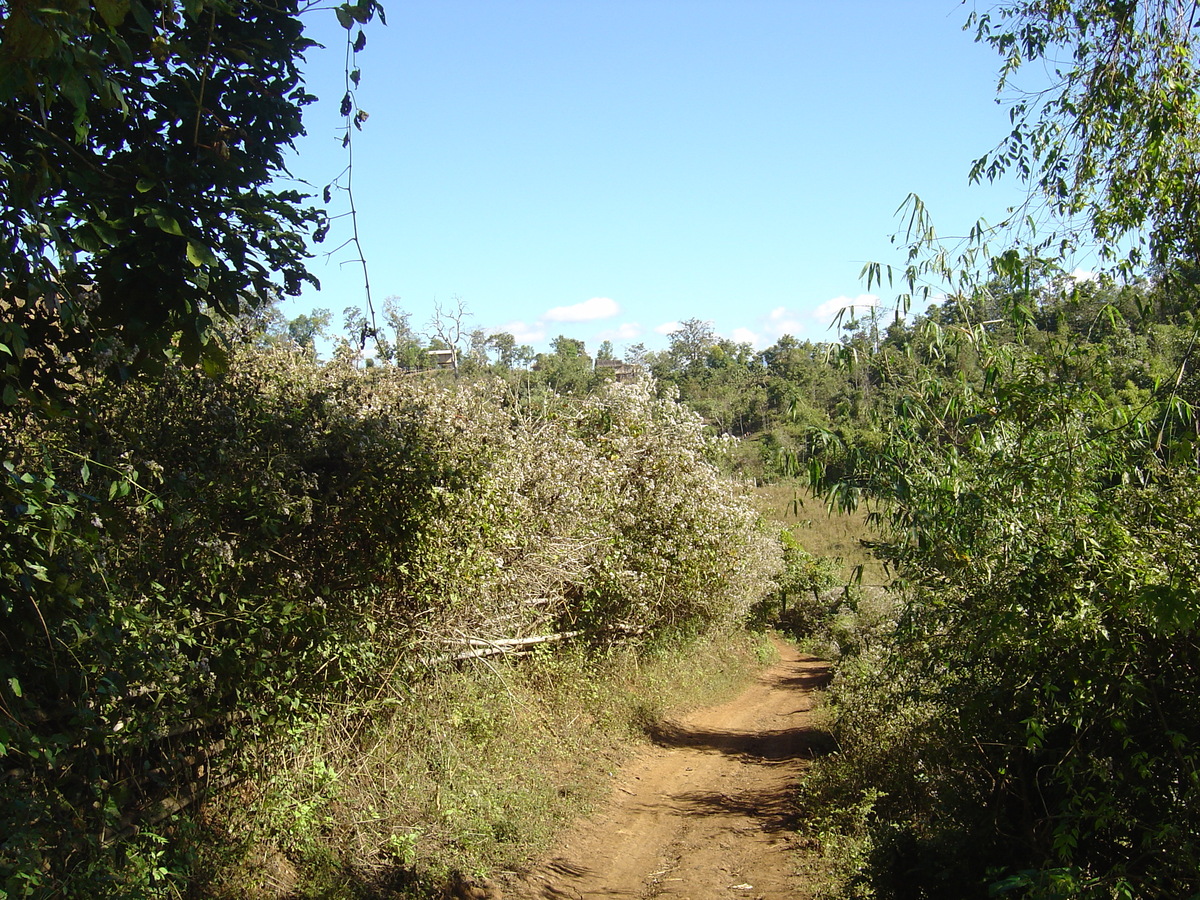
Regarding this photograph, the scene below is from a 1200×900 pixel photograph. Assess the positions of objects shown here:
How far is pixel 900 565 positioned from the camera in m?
6.24

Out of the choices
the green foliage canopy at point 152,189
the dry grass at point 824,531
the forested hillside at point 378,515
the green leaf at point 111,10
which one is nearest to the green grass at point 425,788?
the forested hillside at point 378,515

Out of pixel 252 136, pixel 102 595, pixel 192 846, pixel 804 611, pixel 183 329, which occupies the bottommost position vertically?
pixel 804 611

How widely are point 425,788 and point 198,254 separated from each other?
17.6ft

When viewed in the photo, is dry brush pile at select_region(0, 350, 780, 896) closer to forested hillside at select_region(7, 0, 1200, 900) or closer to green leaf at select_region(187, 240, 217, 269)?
forested hillside at select_region(7, 0, 1200, 900)

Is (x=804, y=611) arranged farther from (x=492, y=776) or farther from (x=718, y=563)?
(x=492, y=776)

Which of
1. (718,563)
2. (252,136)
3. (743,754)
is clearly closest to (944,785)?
(743,754)

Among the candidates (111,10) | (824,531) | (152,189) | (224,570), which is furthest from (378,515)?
(824,531)

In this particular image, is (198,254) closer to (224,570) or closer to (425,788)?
(224,570)

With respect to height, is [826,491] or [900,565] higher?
[826,491]

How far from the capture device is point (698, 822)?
Answer: 29.7 ft

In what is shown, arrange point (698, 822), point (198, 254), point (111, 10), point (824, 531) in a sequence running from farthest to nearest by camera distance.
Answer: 1. point (824, 531)
2. point (698, 822)
3. point (198, 254)
4. point (111, 10)

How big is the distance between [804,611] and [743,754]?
1324 cm

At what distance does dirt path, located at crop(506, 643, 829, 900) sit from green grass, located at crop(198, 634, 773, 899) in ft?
1.13

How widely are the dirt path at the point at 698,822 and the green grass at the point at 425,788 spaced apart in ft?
1.13
